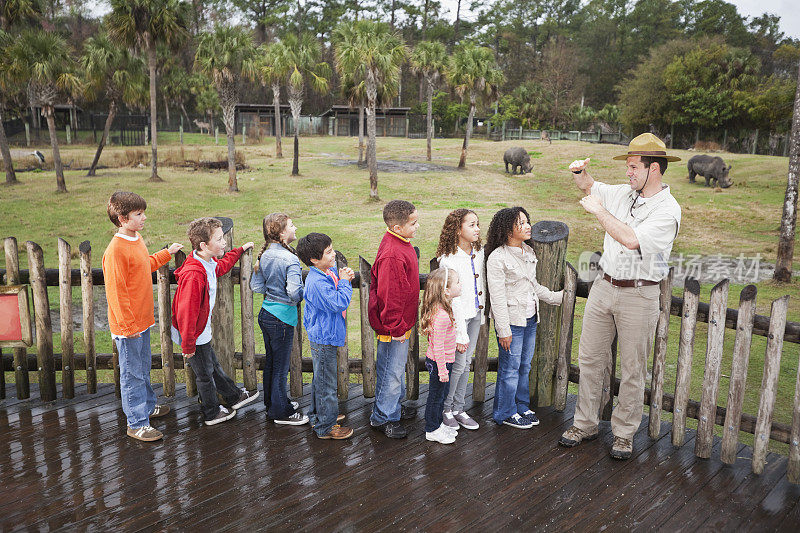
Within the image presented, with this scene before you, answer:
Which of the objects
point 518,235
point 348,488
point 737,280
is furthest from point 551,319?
point 737,280

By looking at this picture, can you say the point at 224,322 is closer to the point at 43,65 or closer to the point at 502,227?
the point at 502,227

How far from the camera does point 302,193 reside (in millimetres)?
22125

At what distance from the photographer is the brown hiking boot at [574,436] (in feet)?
13.8

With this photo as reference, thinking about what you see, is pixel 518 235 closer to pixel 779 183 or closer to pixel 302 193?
pixel 302 193

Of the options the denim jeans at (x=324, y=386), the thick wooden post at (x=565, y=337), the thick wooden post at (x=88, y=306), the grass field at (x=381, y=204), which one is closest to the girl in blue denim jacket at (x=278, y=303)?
the denim jeans at (x=324, y=386)

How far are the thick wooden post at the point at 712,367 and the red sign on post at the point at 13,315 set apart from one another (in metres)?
4.99

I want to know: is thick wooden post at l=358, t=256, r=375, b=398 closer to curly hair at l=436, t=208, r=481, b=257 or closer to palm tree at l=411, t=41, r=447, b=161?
curly hair at l=436, t=208, r=481, b=257

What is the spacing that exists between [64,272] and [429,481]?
3.23 metres

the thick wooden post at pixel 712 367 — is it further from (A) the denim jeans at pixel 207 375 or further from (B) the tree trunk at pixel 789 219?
(B) the tree trunk at pixel 789 219

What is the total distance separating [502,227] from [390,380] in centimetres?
137

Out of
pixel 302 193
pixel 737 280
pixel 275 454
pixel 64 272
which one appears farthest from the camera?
pixel 302 193

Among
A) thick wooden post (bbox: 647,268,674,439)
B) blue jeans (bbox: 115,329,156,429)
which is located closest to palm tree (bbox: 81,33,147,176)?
blue jeans (bbox: 115,329,156,429)

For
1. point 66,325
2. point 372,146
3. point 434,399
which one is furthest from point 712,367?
point 372,146

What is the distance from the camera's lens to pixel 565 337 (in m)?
4.68
